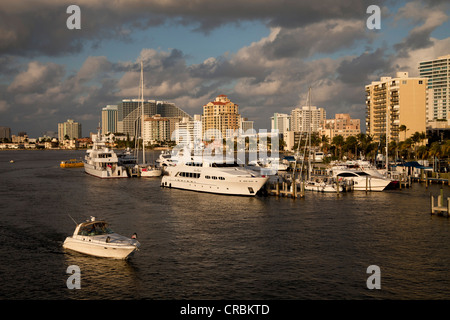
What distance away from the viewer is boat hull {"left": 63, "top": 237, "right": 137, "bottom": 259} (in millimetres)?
29594

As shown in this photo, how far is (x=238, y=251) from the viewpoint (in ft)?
109

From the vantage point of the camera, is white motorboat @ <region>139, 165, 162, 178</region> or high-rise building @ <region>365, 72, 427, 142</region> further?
high-rise building @ <region>365, 72, 427, 142</region>

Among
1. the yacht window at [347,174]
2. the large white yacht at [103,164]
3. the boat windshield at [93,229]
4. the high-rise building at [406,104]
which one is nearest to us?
the boat windshield at [93,229]

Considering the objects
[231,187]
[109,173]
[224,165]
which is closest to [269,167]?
[109,173]

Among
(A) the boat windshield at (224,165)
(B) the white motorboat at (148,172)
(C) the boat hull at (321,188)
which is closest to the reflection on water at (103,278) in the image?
(A) the boat windshield at (224,165)

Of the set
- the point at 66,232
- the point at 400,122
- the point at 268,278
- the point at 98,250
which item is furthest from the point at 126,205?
the point at 400,122

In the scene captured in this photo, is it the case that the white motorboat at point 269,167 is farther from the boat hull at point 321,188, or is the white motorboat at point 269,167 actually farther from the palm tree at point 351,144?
the boat hull at point 321,188

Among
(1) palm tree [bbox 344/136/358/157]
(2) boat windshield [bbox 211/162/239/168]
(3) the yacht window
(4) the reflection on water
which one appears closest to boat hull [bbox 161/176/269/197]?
(2) boat windshield [bbox 211/162/239/168]

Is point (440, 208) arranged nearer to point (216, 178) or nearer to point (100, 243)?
point (216, 178)

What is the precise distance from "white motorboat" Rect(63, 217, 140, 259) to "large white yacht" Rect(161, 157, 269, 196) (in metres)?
32.0

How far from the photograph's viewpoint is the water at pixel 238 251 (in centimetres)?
2530

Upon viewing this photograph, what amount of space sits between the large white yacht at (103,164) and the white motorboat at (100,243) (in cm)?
6534

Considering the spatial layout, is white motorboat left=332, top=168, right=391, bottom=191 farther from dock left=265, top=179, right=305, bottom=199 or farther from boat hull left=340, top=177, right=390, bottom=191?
dock left=265, top=179, right=305, bottom=199
